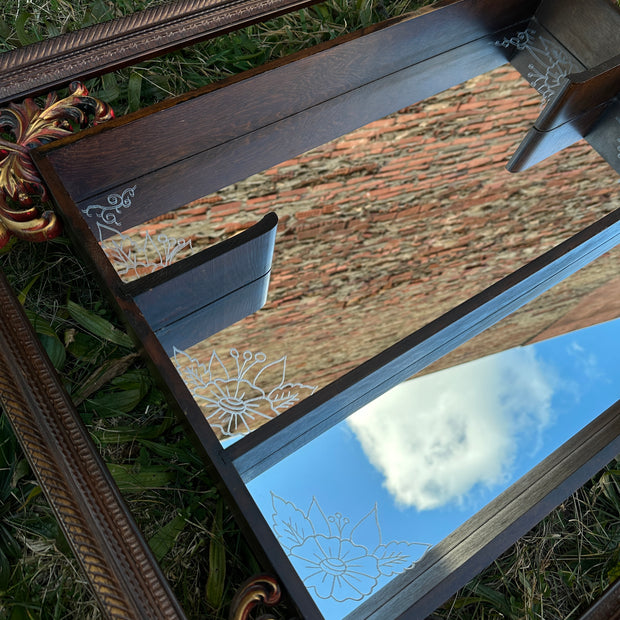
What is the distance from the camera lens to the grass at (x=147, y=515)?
870mm

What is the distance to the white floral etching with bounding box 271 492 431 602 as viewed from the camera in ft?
3.01

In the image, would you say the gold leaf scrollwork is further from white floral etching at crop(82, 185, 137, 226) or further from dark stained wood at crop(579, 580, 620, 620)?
white floral etching at crop(82, 185, 137, 226)

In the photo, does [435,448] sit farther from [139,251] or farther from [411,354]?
[139,251]

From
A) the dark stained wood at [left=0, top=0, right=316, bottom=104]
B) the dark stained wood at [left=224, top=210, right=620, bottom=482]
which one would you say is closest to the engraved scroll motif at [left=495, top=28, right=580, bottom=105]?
the dark stained wood at [left=224, top=210, right=620, bottom=482]

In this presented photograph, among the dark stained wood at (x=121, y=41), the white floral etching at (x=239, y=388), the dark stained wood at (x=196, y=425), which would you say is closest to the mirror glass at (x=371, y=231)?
the white floral etching at (x=239, y=388)

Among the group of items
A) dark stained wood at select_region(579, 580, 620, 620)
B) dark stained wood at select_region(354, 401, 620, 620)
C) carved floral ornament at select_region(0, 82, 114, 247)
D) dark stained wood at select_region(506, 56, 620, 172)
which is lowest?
dark stained wood at select_region(579, 580, 620, 620)

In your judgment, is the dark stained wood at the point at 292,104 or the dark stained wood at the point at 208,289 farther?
the dark stained wood at the point at 292,104

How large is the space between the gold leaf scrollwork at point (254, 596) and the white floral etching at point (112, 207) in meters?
0.65

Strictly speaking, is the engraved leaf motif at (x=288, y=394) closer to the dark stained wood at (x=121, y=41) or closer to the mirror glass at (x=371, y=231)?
the mirror glass at (x=371, y=231)

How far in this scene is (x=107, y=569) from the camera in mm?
758

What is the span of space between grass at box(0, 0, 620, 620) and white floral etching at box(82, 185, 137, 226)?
0.08 meters

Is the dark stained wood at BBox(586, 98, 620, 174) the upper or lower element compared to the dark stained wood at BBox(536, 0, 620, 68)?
lower

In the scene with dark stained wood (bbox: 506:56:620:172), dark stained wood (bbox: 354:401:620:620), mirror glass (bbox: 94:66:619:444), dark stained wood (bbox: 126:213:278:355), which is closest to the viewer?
dark stained wood (bbox: 354:401:620:620)

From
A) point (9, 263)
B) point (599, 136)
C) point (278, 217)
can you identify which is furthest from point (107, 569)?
point (599, 136)
